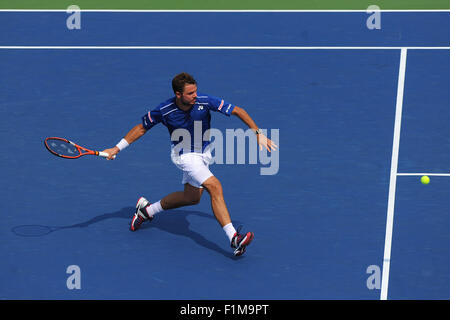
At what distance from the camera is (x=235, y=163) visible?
1461 centimetres

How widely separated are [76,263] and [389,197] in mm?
4497

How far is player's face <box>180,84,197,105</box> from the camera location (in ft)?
39.7

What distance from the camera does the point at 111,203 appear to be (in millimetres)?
13836

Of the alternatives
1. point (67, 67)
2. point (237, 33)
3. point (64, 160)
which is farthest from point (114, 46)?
point (64, 160)

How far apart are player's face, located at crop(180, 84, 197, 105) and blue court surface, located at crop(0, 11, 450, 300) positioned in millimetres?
2007

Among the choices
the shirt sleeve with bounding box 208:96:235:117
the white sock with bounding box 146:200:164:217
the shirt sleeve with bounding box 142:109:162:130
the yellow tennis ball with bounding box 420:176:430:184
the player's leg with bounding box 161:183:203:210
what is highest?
the shirt sleeve with bounding box 208:96:235:117

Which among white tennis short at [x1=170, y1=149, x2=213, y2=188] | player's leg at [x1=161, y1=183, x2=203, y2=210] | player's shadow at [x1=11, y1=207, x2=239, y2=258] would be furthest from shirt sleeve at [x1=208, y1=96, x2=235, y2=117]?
player's shadow at [x1=11, y1=207, x2=239, y2=258]

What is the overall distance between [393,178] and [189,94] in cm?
373

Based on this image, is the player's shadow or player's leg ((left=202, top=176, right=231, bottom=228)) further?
the player's shadow

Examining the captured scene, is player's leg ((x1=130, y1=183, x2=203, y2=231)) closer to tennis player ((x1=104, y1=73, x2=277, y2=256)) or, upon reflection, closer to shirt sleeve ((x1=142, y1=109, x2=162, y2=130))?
tennis player ((x1=104, y1=73, x2=277, y2=256))

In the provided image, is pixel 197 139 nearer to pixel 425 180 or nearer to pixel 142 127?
pixel 142 127

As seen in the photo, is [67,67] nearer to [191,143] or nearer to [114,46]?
[114,46]

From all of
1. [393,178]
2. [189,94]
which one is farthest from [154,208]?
[393,178]

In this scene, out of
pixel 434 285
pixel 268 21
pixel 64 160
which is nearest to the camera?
pixel 434 285
